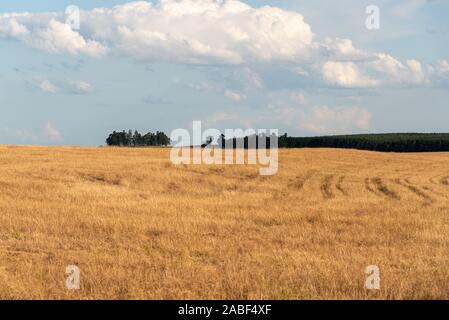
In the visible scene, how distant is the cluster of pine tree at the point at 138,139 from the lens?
159625mm

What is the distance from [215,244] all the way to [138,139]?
14750 cm

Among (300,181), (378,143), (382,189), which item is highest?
(378,143)

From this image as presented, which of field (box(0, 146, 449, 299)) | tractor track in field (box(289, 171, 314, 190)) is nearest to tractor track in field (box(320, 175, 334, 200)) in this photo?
field (box(0, 146, 449, 299))

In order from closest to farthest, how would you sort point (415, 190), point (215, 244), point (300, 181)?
point (215, 244)
point (415, 190)
point (300, 181)

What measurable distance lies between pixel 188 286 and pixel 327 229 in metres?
8.71

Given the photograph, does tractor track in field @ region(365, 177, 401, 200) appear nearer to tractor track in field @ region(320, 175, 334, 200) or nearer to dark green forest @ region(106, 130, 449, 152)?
tractor track in field @ region(320, 175, 334, 200)

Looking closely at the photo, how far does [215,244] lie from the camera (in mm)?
16250

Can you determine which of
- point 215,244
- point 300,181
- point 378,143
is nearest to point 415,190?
point 300,181

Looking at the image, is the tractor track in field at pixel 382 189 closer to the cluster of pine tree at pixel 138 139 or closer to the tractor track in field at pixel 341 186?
the tractor track in field at pixel 341 186

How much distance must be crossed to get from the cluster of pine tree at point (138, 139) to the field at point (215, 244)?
124020 mm

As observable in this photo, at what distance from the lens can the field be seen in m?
11.4

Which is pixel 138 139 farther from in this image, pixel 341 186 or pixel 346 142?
pixel 341 186

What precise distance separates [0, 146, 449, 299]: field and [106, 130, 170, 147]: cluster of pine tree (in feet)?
407
